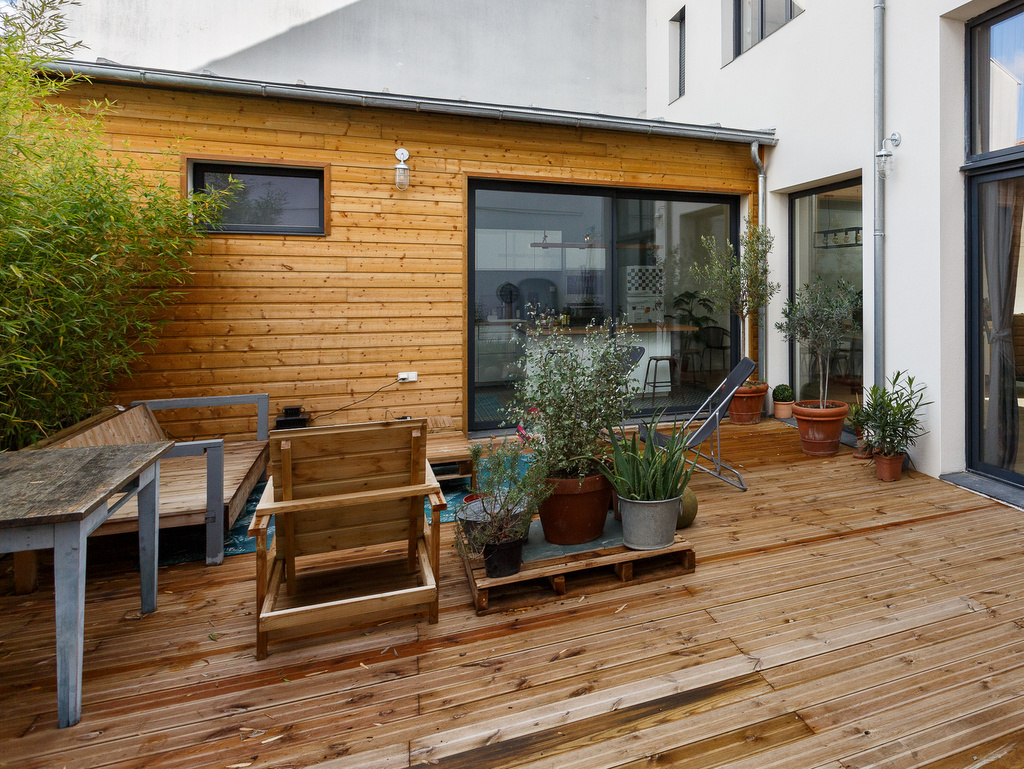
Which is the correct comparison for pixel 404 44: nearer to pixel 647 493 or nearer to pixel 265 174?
pixel 265 174

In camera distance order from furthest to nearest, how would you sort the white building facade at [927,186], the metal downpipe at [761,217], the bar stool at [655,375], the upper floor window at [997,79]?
1. the bar stool at [655,375]
2. the metal downpipe at [761,217]
3. the white building facade at [927,186]
4. the upper floor window at [997,79]

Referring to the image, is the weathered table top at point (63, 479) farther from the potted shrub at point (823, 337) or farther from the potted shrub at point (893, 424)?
the potted shrub at point (823, 337)

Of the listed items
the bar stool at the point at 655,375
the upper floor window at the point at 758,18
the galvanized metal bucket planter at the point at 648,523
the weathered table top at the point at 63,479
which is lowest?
the galvanized metal bucket planter at the point at 648,523

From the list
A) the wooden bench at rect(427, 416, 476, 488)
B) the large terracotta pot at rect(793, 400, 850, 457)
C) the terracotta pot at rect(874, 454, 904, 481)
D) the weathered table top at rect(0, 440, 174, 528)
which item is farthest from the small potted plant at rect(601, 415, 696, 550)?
the large terracotta pot at rect(793, 400, 850, 457)

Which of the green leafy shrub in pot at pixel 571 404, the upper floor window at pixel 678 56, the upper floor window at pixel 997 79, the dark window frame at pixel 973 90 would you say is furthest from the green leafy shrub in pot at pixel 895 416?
the upper floor window at pixel 678 56

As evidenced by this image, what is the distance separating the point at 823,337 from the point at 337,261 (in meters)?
4.05

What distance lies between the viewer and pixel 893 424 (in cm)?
400

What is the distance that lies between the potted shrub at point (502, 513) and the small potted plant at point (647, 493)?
364 mm

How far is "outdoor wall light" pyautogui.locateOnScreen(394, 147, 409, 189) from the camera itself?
4.67 m

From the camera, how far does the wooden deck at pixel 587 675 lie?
1.62 m

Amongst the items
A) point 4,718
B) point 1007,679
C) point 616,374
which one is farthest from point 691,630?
point 4,718

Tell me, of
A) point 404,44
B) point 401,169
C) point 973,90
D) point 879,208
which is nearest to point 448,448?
point 401,169

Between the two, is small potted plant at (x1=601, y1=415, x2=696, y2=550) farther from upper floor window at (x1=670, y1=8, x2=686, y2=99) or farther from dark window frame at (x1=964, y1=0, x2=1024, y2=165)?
upper floor window at (x1=670, y1=8, x2=686, y2=99)

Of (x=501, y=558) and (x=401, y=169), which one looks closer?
(x=501, y=558)
